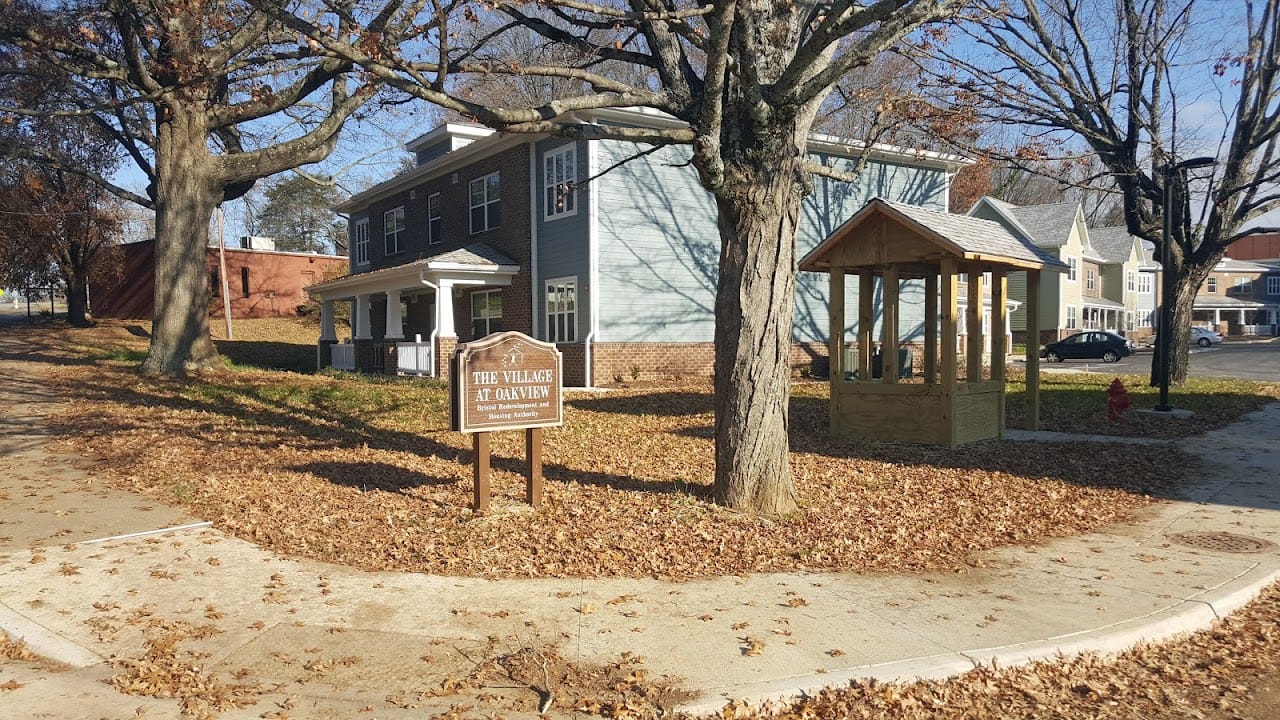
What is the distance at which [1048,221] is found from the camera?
50.6 m

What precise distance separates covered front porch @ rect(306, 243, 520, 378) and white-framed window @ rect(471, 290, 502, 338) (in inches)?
1.1

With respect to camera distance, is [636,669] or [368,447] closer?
[636,669]

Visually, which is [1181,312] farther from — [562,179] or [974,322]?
[562,179]

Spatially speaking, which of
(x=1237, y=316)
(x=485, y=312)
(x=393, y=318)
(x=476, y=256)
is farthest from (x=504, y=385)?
(x=1237, y=316)

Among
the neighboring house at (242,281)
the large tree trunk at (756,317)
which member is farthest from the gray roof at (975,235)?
the neighboring house at (242,281)

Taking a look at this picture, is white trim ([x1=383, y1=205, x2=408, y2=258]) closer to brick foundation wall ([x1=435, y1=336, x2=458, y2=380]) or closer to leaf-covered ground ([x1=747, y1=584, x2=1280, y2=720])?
brick foundation wall ([x1=435, y1=336, x2=458, y2=380])

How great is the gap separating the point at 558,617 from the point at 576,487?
3.62 meters

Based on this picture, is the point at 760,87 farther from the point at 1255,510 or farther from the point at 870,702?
the point at 1255,510

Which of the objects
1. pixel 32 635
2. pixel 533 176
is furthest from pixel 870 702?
pixel 533 176

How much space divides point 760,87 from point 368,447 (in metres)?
6.63

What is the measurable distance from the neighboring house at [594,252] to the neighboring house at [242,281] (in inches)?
814

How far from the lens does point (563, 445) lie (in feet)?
38.8

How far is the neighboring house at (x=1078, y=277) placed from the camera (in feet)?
158

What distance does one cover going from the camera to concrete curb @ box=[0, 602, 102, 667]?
4.89 meters
